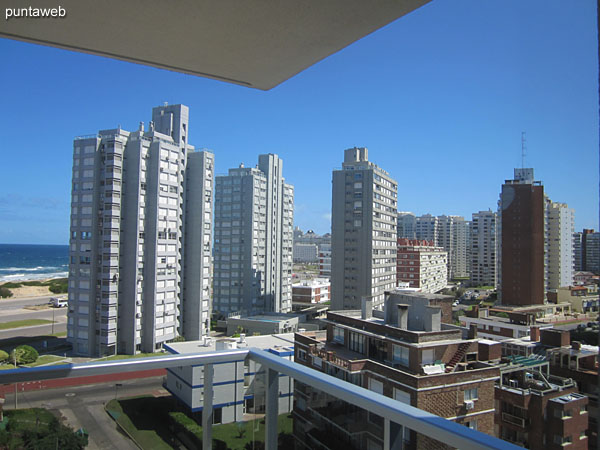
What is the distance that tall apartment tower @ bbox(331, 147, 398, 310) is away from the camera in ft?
67.5

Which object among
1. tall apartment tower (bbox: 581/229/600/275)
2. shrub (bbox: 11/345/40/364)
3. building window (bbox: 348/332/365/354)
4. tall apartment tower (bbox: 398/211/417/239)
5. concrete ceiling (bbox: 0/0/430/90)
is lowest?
shrub (bbox: 11/345/40/364)

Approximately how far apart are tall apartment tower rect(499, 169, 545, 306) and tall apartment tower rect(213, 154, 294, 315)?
48.0ft

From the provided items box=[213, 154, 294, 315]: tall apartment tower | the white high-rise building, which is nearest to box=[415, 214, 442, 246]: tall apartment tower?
the white high-rise building

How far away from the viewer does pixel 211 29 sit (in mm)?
1126

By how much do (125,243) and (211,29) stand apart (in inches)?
603

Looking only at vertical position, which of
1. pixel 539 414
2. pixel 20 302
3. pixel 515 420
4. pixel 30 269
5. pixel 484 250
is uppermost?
pixel 484 250

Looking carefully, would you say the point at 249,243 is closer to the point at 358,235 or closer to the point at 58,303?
the point at 358,235

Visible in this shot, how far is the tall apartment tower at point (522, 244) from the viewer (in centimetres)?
2625

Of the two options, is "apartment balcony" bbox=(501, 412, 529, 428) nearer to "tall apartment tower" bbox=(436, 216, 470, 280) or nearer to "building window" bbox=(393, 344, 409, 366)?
"building window" bbox=(393, 344, 409, 366)

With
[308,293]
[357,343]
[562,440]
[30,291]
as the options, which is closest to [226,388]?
[357,343]

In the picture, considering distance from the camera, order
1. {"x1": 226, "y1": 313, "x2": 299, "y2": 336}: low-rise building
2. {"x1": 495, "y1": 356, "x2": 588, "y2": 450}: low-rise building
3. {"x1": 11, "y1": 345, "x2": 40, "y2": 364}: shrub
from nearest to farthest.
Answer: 1. {"x1": 495, "y1": 356, "x2": 588, "y2": 450}: low-rise building
2. {"x1": 11, "y1": 345, "x2": 40, "y2": 364}: shrub
3. {"x1": 226, "y1": 313, "x2": 299, "y2": 336}: low-rise building

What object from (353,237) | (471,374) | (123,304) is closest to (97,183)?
(123,304)

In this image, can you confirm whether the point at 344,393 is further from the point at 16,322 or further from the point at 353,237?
the point at 16,322

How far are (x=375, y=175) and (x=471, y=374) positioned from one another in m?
16.0
